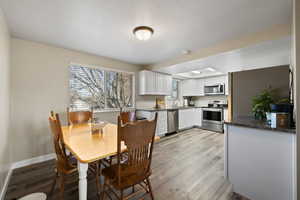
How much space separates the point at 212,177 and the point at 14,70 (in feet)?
12.4

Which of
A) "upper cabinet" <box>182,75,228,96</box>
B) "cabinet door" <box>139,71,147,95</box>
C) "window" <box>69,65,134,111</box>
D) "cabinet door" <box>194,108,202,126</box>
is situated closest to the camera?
"window" <box>69,65,134,111</box>

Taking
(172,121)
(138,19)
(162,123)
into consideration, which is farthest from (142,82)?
(138,19)

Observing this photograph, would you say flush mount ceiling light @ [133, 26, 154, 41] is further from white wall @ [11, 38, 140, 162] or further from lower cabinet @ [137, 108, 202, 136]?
lower cabinet @ [137, 108, 202, 136]

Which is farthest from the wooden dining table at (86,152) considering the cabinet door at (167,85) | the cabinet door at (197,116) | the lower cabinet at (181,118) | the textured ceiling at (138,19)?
the cabinet door at (197,116)

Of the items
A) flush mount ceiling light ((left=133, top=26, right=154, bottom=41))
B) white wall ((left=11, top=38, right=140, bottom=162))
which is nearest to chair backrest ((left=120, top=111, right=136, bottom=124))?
→ flush mount ceiling light ((left=133, top=26, right=154, bottom=41))

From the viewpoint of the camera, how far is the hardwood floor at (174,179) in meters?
1.58

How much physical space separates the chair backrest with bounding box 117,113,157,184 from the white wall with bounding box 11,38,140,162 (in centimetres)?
224

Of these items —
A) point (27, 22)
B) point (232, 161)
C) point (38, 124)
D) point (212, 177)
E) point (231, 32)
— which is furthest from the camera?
point (38, 124)

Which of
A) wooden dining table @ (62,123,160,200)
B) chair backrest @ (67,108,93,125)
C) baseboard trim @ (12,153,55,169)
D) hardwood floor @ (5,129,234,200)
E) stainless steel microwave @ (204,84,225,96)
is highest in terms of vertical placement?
stainless steel microwave @ (204,84,225,96)

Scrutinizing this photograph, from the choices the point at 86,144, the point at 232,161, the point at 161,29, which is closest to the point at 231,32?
the point at 161,29

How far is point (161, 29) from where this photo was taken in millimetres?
1982

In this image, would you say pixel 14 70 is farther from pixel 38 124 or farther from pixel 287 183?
pixel 287 183

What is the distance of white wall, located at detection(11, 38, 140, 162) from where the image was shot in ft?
7.23

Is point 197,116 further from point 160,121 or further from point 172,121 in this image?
point 160,121
